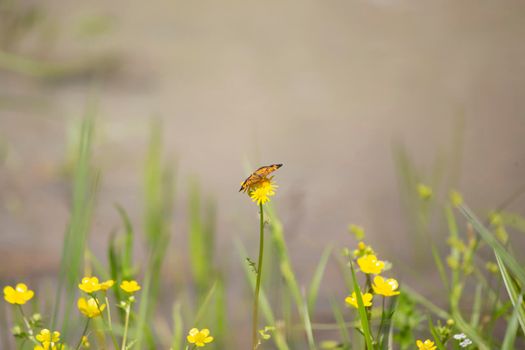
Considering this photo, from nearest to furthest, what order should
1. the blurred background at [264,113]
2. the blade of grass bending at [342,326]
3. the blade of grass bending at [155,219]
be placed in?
the blade of grass bending at [342,326] → the blade of grass bending at [155,219] → the blurred background at [264,113]

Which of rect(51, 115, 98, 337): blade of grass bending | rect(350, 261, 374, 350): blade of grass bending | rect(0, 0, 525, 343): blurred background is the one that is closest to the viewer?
rect(350, 261, 374, 350): blade of grass bending

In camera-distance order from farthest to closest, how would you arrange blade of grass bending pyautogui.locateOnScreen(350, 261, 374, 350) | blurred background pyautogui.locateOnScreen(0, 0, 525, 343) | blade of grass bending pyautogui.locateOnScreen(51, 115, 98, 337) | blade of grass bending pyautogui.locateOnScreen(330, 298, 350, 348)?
blurred background pyautogui.locateOnScreen(0, 0, 525, 343) < blade of grass bending pyautogui.locateOnScreen(330, 298, 350, 348) < blade of grass bending pyautogui.locateOnScreen(51, 115, 98, 337) < blade of grass bending pyautogui.locateOnScreen(350, 261, 374, 350)

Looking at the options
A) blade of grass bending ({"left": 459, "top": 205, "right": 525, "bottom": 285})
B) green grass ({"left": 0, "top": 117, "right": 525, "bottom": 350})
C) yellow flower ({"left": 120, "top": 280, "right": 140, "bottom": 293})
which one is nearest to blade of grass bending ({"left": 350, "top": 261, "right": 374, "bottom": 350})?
green grass ({"left": 0, "top": 117, "right": 525, "bottom": 350})

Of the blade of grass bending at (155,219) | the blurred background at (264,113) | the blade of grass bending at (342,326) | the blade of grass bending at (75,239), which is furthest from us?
the blurred background at (264,113)

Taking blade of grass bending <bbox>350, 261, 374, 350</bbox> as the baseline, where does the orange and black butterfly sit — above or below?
above

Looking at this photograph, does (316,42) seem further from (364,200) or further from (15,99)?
(15,99)

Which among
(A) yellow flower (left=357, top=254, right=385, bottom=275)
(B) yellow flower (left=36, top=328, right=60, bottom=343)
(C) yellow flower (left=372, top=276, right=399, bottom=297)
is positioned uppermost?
(A) yellow flower (left=357, top=254, right=385, bottom=275)

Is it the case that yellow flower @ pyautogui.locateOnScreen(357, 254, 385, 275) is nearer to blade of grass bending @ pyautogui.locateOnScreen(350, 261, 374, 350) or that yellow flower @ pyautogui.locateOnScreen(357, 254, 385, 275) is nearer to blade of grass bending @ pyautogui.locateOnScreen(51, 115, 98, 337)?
blade of grass bending @ pyautogui.locateOnScreen(350, 261, 374, 350)

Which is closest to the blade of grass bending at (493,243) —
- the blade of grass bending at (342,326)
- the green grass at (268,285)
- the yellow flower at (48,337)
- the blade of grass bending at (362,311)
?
the green grass at (268,285)

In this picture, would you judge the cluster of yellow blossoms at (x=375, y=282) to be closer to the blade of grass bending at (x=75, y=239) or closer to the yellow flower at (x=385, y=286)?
the yellow flower at (x=385, y=286)
